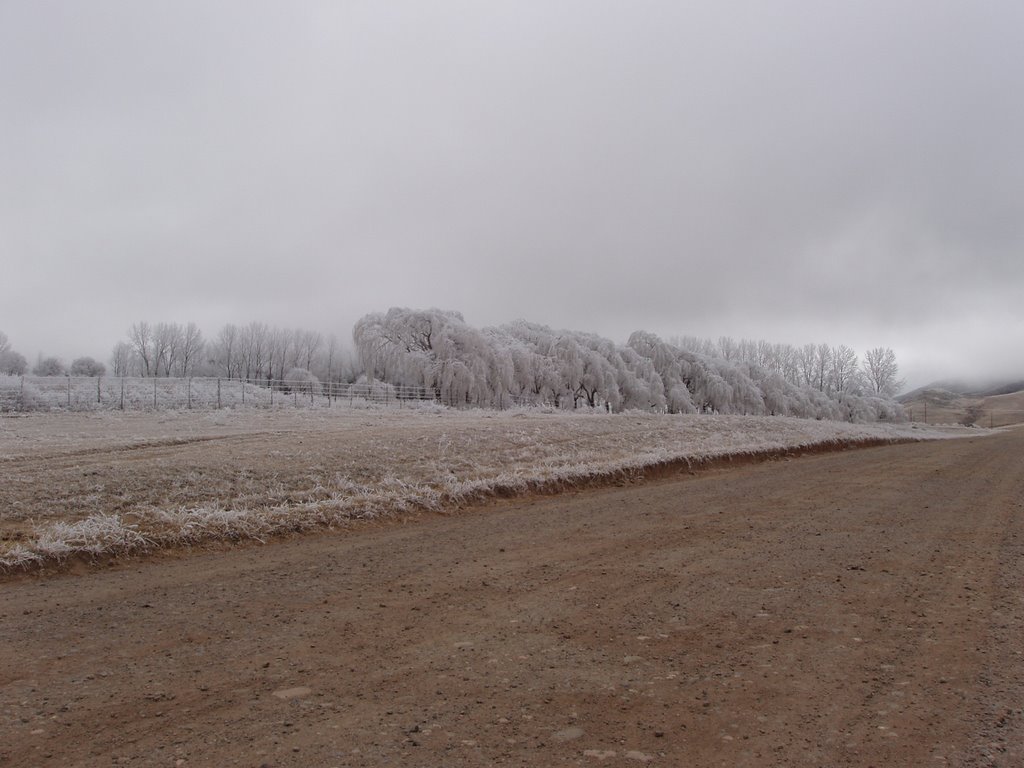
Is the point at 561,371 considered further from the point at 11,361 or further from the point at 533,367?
the point at 11,361

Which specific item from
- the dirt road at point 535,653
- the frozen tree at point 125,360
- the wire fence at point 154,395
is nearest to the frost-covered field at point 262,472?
the dirt road at point 535,653

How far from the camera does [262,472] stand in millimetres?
11016

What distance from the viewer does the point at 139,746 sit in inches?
132

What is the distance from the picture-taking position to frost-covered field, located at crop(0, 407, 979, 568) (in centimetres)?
812

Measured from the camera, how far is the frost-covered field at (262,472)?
812 centimetres

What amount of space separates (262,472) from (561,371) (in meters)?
44.2

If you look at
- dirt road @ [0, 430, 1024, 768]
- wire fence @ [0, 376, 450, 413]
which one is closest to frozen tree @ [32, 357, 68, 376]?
wire fence @ [0, 376, 450, 413]

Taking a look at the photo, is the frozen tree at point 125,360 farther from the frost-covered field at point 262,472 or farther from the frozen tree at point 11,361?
the frost-covered field at point 262,472

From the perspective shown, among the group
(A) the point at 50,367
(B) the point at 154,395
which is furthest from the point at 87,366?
(B) the point at 154,395

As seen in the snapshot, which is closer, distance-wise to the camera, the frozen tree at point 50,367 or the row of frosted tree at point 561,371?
the row of frosted tree at point 561,371

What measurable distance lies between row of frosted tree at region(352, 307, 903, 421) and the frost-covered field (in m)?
27.7

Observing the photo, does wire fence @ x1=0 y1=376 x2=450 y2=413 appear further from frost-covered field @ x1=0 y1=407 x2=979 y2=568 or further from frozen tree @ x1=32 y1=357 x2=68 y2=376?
frozen tree @ x1=32 y1=357 x2=68 y2=376

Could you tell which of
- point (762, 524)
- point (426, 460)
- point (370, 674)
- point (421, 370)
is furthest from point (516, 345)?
point (370, 674)

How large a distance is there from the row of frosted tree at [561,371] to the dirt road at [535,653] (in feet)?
130
